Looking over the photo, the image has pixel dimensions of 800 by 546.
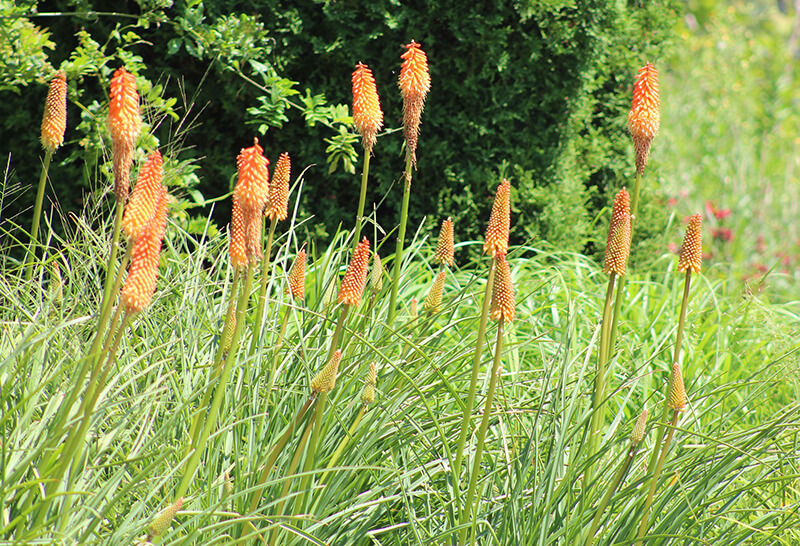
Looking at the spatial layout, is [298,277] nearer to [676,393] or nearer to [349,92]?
[676,393]

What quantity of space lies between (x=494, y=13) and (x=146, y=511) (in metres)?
4.21

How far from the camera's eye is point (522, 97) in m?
5.86

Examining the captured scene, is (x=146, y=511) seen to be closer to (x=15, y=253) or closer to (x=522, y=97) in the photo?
(x=15, y=253)

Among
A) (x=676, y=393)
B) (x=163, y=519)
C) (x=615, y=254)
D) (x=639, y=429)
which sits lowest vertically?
(x=163, y=519)

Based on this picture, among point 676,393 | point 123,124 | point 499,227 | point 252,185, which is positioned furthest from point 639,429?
point 123,124

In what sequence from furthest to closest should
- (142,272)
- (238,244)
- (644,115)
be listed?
(644,115)
(238,244)
(142,272)

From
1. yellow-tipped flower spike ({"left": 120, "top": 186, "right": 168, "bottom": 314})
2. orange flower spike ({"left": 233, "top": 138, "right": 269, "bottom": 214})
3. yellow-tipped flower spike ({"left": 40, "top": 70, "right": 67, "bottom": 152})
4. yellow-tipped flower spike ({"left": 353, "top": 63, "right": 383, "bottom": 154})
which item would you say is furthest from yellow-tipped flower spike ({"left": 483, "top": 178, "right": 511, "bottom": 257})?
yellow-tipped flower spike ({"left": 40, "top": 70, "right": 67, "bottom": 152})

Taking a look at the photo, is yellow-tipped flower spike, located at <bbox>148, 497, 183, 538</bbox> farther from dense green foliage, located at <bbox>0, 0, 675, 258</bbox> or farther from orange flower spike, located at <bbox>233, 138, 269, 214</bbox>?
dense green foliage, located at <bbox>0, 0, 675, 258</bbox>

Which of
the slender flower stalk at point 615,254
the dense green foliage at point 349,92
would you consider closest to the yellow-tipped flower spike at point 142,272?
the slender flower stalk at point 615,254

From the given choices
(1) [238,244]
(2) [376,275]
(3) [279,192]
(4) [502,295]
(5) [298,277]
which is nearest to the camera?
(1) [238,244]

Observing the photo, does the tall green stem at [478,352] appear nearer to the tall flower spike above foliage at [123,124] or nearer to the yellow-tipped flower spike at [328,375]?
the yellow-tipped flower spike at [328,375]

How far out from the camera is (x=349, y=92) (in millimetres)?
5570

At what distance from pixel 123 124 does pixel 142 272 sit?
0.37 meters

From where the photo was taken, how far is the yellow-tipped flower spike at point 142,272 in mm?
1741
